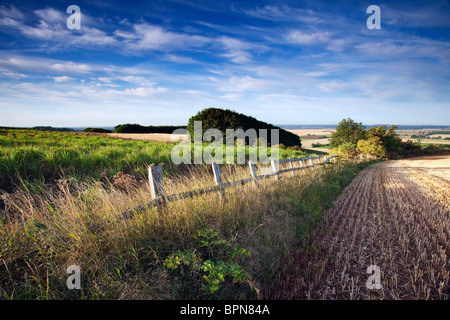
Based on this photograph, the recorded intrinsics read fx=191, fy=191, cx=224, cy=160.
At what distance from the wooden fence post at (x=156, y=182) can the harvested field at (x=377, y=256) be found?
2.83m

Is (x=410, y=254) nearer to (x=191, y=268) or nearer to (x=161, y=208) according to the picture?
(x=191, y=268)

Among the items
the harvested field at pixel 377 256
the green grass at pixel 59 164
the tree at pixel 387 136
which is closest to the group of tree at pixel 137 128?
the green grass at pixel 59 164

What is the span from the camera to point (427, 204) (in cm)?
652

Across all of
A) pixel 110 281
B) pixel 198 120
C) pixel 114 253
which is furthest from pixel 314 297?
pixel 198 120

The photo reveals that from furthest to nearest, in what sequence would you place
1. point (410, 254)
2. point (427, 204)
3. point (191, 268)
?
point (427, 204), point (410, 254), point (191, 268)

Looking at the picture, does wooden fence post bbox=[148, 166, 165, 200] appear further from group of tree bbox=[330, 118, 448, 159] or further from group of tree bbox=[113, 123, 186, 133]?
group of tree bbox=[113, 123, 186, 133]

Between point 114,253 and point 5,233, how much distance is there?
173 centimetres

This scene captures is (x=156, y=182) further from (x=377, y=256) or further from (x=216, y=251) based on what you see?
(x=377, y=256)

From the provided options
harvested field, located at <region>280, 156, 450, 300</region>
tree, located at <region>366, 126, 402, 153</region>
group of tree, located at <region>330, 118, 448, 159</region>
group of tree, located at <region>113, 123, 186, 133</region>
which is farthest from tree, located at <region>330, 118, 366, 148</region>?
group of tree, located at <region>113, 123, 186, 133</region>

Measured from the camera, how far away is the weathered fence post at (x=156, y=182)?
4.00 metres

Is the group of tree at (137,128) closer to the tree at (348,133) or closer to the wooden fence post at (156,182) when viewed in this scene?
the tree at (348,133)

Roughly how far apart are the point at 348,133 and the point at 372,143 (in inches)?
216

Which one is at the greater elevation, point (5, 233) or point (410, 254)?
point (5, 233)
